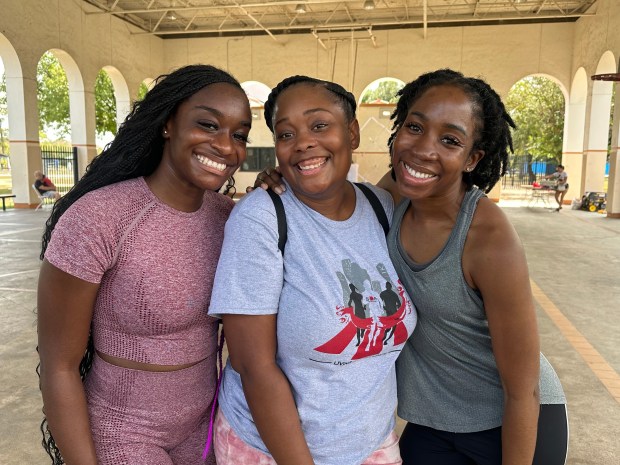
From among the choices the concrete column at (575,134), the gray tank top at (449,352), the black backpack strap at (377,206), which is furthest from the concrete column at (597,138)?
the gray tank top at (449,352)

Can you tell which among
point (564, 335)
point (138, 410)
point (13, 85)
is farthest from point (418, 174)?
point (13, 85)

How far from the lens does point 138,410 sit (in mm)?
1528

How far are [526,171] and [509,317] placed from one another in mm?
37912

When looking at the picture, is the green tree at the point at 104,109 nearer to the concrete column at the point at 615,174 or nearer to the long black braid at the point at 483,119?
the concrete column at the point at 615,174

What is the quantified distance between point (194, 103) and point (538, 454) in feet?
4.94

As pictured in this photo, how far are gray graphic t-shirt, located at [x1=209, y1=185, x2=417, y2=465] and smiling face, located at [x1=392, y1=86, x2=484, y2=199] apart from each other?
27cm

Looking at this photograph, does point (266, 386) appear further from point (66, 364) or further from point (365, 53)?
point (365, 53)

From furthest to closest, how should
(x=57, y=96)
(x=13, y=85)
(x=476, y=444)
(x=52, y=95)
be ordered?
(x=57, y=96), (x=52, y=95), (x=13, y=85), (x=476, y=444)

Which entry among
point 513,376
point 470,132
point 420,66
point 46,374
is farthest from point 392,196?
point 420,66

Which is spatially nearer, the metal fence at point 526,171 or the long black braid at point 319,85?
the long black braid at point 319,85

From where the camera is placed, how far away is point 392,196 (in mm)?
1896

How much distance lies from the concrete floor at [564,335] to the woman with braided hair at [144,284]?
1.89 m

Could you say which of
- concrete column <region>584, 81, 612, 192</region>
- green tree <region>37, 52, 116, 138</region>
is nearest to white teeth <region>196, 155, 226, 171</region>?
concrete column <region>584, 81, 612, 192</region>

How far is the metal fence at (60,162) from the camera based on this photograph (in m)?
18.3
